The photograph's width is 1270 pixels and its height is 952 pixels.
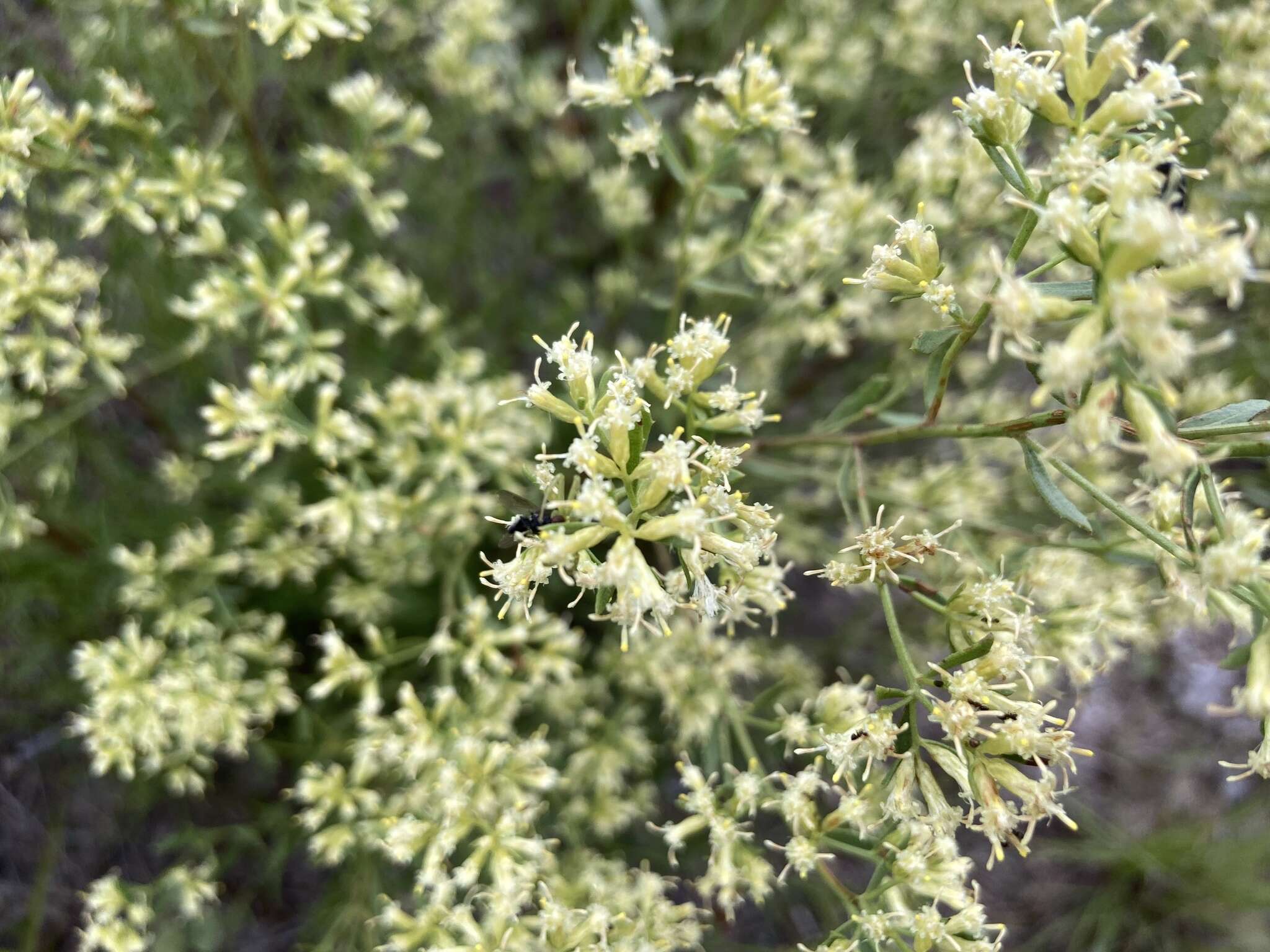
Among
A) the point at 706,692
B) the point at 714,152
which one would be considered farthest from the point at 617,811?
the point at 714,152

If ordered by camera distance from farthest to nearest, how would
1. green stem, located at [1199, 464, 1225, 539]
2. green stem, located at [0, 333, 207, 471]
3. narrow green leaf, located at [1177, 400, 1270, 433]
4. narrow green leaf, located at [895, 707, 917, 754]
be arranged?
green stem, located at [0, 333, 207, 471], narrow green leaf, located at [895, 707, 917, 754], narrow green leaf, located at [1177, 400, 1270, 433], green stem, located at [1199, 464, 1225, 539]

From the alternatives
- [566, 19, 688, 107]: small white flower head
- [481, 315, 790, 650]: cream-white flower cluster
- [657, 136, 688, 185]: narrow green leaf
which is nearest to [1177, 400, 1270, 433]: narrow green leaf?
[481, 315, 790, 650]: cream-white flower cluster

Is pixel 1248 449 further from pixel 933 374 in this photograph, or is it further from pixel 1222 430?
pixel 933 374

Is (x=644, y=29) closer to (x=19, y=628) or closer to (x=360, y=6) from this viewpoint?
(x=360, y=6)

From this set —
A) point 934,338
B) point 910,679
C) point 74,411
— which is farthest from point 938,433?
point 74,411

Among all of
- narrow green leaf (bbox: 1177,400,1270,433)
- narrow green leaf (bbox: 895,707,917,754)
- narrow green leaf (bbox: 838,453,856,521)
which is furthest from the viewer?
narrow green leaf (bbox: 838,453,856,521)

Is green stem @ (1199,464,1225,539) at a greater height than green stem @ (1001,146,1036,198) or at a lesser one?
lesser

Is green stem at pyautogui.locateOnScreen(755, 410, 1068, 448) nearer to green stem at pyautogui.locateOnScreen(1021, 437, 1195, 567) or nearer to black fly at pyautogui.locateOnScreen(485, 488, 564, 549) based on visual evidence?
green stem at pyautogui.locateOnScreen(1021, 437, 1195, 567)
